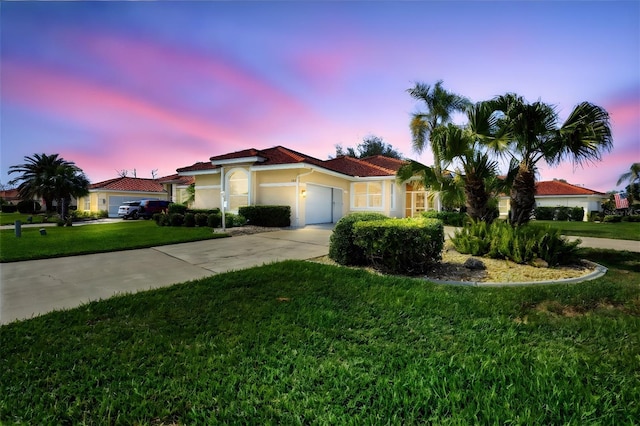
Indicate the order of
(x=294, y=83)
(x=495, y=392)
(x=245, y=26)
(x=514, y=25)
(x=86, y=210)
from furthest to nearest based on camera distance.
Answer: (x=86, y=210) < (x=294, y=83) < (x=245, y=26) < (x=514, y=25) < (x=495, y=392)

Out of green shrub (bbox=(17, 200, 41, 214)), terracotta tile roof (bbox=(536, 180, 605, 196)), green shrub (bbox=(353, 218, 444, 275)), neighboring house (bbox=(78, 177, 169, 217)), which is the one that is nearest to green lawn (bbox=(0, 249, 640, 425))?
green shrub (bbox=(353, 218, 444, 275))

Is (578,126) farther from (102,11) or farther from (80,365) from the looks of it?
(102,11)

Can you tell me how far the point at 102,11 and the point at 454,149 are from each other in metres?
9.11

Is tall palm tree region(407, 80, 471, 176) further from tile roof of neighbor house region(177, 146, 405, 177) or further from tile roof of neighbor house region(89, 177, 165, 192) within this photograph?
tile roof of neighbor house region(89, 177, 165, 192)

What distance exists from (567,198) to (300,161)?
30900 millimetres

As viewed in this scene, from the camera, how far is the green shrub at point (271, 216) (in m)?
16.1

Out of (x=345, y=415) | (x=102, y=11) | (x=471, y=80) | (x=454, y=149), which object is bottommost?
(x=345, y=415)

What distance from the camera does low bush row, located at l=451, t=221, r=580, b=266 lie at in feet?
22.4

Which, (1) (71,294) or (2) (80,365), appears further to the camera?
(1) (71,294)

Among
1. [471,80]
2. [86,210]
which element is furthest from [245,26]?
[86,210]

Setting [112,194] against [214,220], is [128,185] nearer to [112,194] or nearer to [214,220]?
[112,194]

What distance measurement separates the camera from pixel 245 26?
7.50 meters

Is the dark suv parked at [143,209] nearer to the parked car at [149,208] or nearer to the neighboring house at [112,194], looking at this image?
the parked car at [149,208]

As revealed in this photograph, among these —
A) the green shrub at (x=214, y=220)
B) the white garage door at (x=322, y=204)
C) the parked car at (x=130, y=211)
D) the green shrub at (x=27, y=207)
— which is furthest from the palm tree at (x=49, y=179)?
the white garage door at (x=322, y=204)
